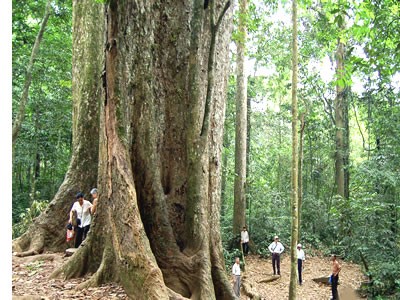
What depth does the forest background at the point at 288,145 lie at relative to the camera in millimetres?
12898

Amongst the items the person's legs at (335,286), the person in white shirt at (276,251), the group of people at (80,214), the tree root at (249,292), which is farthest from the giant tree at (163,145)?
the person in white shirt at (276,251)

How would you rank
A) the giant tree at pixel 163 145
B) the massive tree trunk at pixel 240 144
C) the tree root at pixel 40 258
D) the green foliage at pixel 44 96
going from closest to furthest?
the giant tree at pixel 163 145 < the tree root at pixel 40 258 < the green foliage at pixel 44 96 < the massive tree trunk at pixel 240 144

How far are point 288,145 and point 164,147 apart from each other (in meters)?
23.0

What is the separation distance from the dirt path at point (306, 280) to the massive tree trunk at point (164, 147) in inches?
260

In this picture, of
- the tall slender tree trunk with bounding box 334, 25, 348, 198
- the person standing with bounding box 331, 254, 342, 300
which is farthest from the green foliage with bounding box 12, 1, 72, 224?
the tall slender tree trunk with bounding box 334, 25, 348, 198

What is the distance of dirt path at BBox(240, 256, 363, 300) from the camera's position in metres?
13.3

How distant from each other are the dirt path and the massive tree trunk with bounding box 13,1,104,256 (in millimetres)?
6203

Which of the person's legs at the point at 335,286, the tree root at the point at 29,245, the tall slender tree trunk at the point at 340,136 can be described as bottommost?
the person's legs at the point at 335,286

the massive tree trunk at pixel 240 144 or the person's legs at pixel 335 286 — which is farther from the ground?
the massive tree trunk at pixel 240 144

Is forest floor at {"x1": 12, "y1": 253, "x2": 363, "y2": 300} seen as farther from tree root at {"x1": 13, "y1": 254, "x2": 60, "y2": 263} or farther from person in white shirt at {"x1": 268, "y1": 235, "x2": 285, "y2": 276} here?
person in white shirt at {"x1": 268, "y1": 235, "x2": 285, "y2": 276}

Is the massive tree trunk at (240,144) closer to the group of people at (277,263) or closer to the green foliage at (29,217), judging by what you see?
the group of people at (277,263)

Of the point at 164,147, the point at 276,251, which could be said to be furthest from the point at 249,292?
the point at 164,147

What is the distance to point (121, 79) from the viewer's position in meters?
5.72

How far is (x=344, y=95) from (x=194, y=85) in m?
17.6
